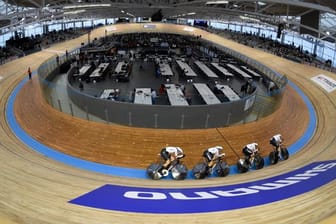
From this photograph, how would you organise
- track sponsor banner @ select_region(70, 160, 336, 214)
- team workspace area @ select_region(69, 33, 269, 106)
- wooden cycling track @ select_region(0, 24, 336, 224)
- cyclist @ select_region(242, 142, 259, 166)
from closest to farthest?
wooden cycling track @ select_region(0, 24, 336, 224) < track sponsor banner @ select_region(70, 160, 336, 214) < cyclist @ select_region(242, 142, 259, 166) < team workspace area @ select_region(69, 33, 269, 106)

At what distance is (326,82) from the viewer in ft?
50.1

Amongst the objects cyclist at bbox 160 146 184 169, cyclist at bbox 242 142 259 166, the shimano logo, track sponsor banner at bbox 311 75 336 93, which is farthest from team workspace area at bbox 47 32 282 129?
the shimano logo

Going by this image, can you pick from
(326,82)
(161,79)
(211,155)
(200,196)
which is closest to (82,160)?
(211,155)

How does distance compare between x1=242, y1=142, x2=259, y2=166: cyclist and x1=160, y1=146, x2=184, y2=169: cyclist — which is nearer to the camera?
x1=160, y1=146, x2=184, y2=169: cyclist

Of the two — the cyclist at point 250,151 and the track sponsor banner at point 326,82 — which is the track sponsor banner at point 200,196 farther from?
the track sponsor banner at point 326,82

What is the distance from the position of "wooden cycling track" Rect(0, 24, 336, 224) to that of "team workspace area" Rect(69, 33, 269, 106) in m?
2.02

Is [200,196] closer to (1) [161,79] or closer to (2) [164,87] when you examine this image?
(2) [164,87]

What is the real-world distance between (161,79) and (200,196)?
12666 millimetres

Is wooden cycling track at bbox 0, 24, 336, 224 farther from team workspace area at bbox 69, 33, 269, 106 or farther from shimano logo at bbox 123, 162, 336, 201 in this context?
team workspace area at bbox 69, 33, 269, 106

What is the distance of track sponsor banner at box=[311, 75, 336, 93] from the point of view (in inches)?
569

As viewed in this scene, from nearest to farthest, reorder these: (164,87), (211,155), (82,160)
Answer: (211,155), (82,160), (164,87)

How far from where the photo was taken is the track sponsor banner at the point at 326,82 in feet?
47.4

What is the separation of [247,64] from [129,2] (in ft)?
70.2

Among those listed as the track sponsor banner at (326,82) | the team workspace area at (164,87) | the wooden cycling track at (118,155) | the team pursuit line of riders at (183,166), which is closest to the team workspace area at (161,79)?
the team workspace area at (164,87)
